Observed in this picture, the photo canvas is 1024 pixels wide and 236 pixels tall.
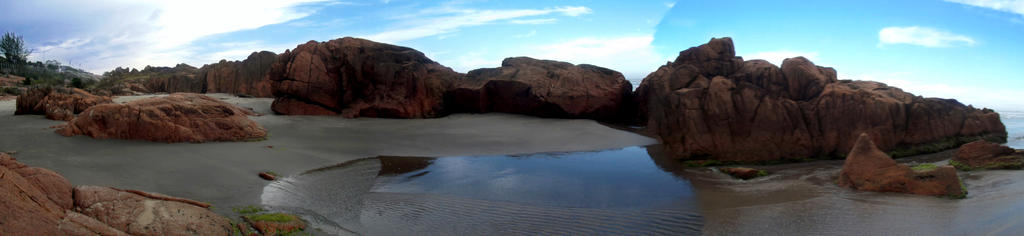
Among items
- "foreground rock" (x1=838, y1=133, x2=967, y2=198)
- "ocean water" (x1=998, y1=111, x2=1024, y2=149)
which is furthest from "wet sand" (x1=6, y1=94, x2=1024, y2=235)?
"ocean water" (x1=998, y1=111, x2=1024, y2=149)

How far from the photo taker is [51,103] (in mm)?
10188

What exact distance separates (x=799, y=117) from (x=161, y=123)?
11666 mm

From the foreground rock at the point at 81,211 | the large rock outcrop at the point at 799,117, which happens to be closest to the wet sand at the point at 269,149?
the foreground rock at the point at 81,211

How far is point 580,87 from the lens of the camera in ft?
51.4

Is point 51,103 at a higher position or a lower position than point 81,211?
higher

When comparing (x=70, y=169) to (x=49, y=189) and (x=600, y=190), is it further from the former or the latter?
(x=600, y=190)

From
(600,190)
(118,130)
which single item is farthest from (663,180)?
(118,130)

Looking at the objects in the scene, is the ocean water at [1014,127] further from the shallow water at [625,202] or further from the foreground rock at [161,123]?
the foreground rock at [161,123]

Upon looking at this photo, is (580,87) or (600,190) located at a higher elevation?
(580,87)

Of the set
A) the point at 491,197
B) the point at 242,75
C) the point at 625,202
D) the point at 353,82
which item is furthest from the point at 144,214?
the point at 242,75

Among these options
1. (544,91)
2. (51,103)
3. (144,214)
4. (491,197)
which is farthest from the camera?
(544,91)

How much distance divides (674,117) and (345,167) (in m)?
6.59

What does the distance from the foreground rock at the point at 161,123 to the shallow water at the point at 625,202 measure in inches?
101

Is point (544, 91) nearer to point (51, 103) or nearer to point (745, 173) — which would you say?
point (745, 173)
